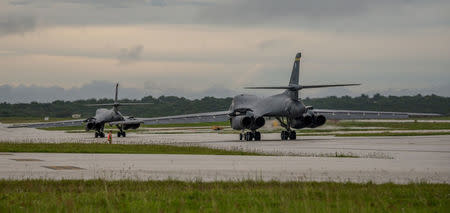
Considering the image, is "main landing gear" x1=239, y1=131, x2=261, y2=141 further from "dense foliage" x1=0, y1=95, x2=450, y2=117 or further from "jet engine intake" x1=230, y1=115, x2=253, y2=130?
"dense foliage" x1=0, y1=95, x2=450, y2=117

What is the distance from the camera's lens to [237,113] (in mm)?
46969

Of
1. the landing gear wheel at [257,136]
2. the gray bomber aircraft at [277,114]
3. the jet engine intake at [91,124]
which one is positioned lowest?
the landing gear wheel at [257,136]

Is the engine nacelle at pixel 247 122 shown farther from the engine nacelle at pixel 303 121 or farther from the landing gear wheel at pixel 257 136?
the engine nacelle at pixel 303 121

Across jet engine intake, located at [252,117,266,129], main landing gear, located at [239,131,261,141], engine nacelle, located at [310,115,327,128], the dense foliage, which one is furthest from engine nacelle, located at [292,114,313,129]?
the dense foliage

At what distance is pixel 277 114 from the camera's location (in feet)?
148

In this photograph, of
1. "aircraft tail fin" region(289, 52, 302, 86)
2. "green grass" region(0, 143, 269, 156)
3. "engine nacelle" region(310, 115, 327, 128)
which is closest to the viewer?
"green grass" region(0, 143, 269, 156)

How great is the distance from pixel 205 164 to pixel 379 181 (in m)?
6.86

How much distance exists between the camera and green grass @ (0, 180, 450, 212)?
10.4 meters

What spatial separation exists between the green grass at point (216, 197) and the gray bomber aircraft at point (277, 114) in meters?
28.6

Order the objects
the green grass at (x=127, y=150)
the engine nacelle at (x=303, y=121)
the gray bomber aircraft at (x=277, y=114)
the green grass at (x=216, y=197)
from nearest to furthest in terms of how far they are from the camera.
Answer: the green grass at (x=216, y=197)
the green grass at (x=127, y=150)
the gray bomber aircraft at (x=277, y=114)
the engine nacelle at (x=303, y=121)

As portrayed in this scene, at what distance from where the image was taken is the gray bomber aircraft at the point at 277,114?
43.5m

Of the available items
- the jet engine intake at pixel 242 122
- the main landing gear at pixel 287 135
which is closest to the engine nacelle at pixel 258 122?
the jet engine intake at pixel 242 122

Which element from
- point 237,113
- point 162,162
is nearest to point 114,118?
point 237,113

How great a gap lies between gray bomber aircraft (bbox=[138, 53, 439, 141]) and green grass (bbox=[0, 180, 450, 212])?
28599 mm
